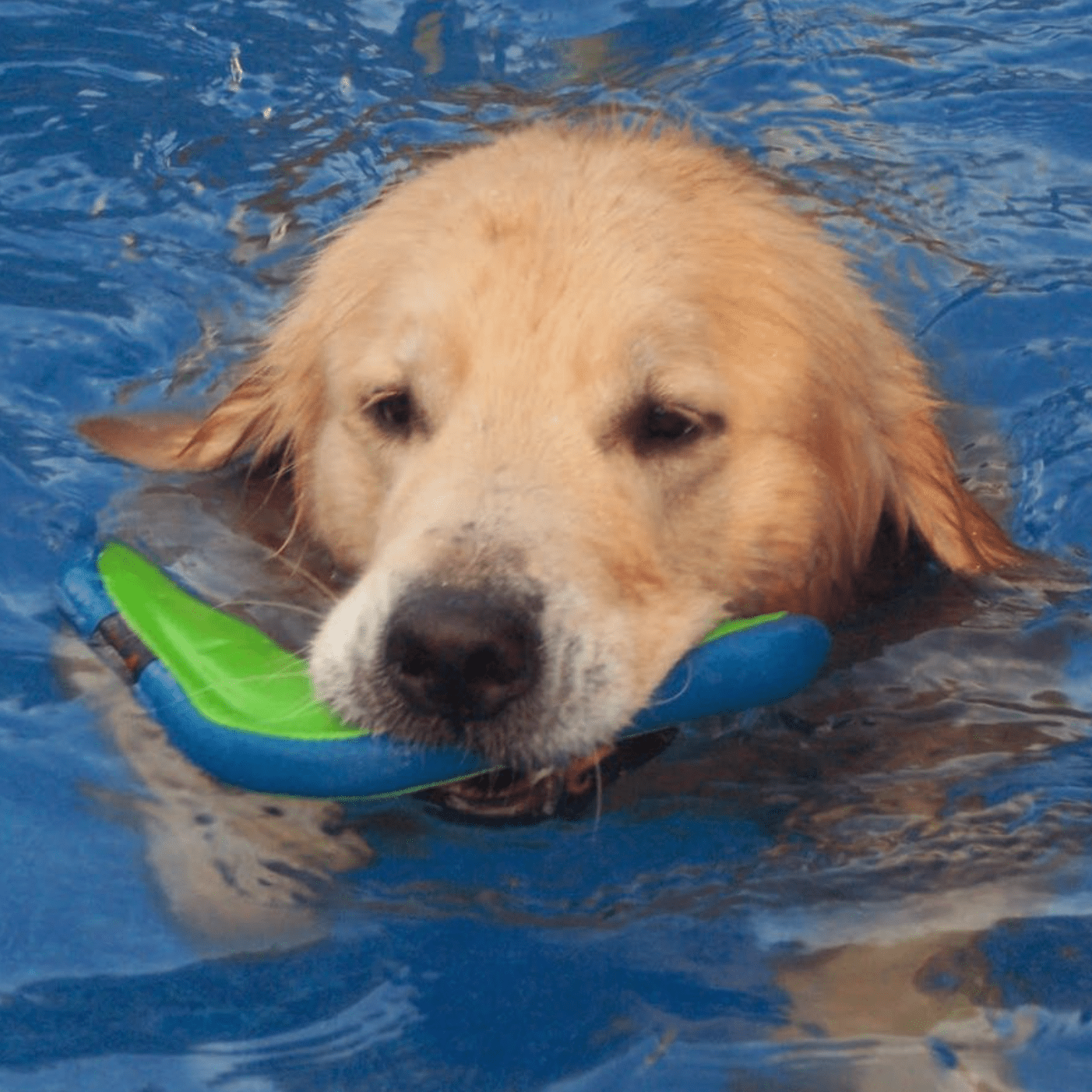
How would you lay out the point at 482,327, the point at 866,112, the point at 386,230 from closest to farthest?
1. the point at 482,327
2. the point at 386,230
3. the point at 866,112

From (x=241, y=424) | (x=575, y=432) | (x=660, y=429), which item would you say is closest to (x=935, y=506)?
(x=660, y=429)

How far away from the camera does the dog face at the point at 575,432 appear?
3523 mm

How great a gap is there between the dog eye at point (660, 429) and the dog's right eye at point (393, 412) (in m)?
0.49

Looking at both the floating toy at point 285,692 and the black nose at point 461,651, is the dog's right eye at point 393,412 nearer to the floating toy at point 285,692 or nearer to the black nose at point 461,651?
the floating toy at point 285,692

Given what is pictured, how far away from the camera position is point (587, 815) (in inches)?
157

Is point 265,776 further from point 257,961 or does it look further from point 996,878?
point 996,878

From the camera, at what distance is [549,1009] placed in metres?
3.48

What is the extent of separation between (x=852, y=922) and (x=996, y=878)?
1.07ft

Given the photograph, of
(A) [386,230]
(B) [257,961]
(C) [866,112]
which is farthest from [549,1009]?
(C) [866,112]

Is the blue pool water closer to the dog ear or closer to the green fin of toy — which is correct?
the dog ear

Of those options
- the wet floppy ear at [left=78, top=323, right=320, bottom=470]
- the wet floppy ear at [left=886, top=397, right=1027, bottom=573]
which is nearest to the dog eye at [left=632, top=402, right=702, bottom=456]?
the wet floppy ear at [left=886, top=397, right=1027, bottom=573]

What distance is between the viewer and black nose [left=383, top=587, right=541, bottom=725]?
3367 mm

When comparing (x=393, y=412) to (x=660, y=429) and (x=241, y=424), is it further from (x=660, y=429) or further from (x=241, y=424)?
(x=241, y=424)

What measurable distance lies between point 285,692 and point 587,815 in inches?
27.4
